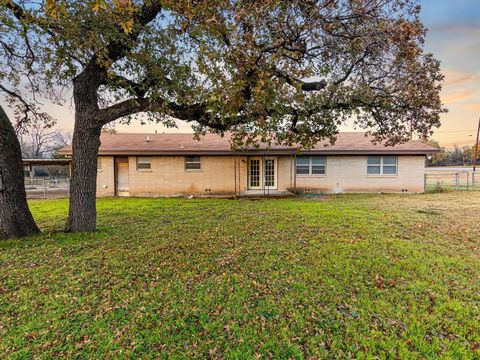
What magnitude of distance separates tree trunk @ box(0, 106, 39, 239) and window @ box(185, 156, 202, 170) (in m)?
9.98

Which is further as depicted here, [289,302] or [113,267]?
[113,267]

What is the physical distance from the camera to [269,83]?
18.3 ft

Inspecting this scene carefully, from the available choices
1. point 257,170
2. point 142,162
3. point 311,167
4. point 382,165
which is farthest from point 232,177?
point 382,165

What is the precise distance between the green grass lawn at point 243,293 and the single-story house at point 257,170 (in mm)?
8840

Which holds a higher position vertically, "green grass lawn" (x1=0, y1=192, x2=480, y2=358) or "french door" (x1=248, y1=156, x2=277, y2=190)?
"french door" (x1=248, y1=156, x2=277, y2=190)

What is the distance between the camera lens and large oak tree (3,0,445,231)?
5.54 metres

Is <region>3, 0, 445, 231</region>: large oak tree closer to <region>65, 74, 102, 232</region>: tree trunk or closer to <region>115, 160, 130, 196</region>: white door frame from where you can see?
<region>65, 74, 102, 232</region>: tree trunk

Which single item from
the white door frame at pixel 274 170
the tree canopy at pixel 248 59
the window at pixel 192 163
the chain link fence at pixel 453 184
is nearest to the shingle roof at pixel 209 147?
the window at pixel 192 163

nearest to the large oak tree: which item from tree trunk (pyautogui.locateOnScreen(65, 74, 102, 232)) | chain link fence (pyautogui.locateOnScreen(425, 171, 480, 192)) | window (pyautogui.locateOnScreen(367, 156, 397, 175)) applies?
tree trunk (pyautogui.locateOnScreen(65, 74, 102, 232))

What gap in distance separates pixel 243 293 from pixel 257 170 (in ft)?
42.6

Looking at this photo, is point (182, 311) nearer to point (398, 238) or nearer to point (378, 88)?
point (398, 238)

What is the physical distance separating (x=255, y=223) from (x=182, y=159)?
935 cm

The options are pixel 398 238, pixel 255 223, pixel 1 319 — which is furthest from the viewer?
pixel 255 223

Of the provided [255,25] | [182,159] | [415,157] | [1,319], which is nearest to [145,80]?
[255,25]
